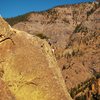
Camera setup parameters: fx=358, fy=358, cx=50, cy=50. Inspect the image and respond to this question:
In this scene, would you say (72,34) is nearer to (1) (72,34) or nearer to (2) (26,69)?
(1) (72,34)

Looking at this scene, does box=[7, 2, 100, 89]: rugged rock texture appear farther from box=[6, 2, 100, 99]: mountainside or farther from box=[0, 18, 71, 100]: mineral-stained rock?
box=[0, 18, 71, 100]: mineral-stained rock

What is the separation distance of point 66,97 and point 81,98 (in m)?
43.1

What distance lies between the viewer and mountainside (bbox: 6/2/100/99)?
7588 cm

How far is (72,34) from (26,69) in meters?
94.4

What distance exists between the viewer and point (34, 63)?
12188 mm

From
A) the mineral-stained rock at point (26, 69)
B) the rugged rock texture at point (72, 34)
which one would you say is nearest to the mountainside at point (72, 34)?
the rugged rock texture at point (72, 34)

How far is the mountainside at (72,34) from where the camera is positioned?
7588 centimetres

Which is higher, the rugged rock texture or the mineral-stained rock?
the rugged rock texture

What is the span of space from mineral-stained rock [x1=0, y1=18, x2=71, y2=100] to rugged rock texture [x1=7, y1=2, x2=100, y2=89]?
54365mm

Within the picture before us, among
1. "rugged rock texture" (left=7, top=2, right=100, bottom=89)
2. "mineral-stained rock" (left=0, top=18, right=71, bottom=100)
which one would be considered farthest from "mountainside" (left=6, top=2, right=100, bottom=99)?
"mineral-stained rock" (left=0, top=18, right=71, bottom=100)

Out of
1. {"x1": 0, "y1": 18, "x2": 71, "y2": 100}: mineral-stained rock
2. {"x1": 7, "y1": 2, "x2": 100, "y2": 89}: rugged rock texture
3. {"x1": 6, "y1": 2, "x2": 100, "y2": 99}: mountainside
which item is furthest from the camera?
{"x1": 7, "y1": 2, "x2": 100, "y2": 89}: rugged rock texture

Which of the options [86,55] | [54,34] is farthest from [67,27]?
[86,55]

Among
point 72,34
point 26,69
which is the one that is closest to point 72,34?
Answer: point 72,34

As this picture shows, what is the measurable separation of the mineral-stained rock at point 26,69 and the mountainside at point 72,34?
2141 inches
